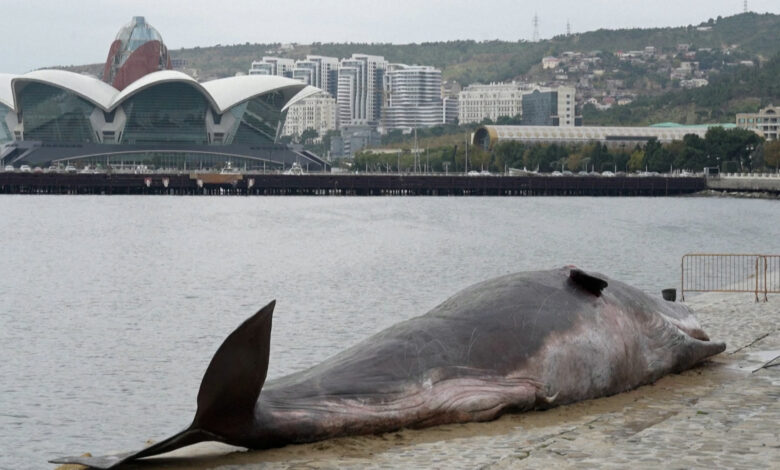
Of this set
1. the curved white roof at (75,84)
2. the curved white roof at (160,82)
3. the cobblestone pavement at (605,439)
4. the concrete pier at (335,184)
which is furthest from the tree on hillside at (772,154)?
the cobblestone pavement at (605,439)

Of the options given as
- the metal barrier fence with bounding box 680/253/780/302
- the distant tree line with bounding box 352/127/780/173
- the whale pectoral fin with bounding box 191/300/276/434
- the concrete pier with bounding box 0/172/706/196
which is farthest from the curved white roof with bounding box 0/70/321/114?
the whale pectoral fin with bounding box 191/300/276/434

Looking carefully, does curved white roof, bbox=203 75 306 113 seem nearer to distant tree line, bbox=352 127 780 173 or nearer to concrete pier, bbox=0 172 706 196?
concrete pier, bbox=0 172 706 196

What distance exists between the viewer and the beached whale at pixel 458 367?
862cm

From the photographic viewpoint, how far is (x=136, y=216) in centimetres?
7819

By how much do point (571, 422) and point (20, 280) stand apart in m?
28.1

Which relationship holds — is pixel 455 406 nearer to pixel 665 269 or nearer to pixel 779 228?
pixel 665 269

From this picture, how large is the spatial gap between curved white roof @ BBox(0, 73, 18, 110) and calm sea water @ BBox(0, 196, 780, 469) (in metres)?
59.0

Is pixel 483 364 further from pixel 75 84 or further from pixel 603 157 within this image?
pixel 603 157

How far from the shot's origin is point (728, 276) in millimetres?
31453

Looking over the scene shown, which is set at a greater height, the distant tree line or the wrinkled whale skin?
the wrinkled whale skin

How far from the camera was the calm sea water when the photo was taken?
15.5 meters

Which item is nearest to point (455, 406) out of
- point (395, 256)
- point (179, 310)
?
point (179, 310)

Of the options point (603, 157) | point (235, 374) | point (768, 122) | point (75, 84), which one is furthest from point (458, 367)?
point (768, 122)

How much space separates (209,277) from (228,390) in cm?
2841
